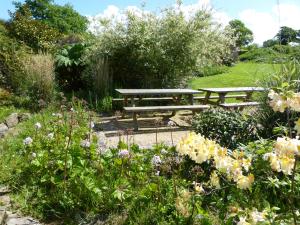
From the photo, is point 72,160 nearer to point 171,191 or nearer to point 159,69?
point 171,191

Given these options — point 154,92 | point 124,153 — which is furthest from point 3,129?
point 124,153

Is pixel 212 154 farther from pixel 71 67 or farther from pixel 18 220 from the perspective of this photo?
pixel 71 67

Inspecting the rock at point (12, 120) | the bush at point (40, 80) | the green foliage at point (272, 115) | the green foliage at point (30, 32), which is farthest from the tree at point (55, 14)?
the green foliage at point (272, 115)

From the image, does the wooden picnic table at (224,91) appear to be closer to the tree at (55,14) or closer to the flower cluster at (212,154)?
the flower cluster at (212,154)

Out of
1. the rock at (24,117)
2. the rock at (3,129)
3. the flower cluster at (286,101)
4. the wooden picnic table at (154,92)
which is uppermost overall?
the flower cluster at (286,101)

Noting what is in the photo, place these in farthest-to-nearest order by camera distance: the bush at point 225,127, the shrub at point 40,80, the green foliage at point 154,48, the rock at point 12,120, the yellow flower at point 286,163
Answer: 1. the green foliage at point 154,48
2. the shrub at point 40,80
3. the rock at point 12,120
4. the bush at point 225,127
5. the yellow flower at point 286,163

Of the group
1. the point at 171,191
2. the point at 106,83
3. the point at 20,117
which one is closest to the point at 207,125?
the point at 171,191

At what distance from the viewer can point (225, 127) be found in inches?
194

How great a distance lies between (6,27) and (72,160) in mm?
11249

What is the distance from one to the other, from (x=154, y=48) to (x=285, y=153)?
28.5ft

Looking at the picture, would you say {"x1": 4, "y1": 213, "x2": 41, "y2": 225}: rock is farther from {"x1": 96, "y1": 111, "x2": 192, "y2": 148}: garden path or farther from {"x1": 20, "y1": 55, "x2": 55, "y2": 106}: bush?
{"x1": 20, "y1": 55, "x2": 55, "y2": 106}: bush

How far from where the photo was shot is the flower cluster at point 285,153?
5.76 ft

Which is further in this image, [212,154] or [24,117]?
[24,117]

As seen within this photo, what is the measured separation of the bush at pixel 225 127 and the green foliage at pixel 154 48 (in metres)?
5.23
